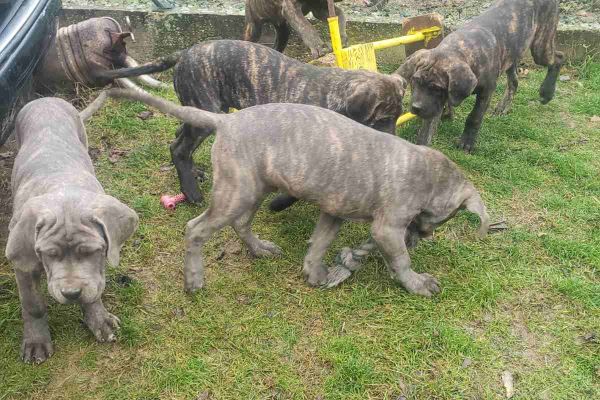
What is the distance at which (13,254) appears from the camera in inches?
137

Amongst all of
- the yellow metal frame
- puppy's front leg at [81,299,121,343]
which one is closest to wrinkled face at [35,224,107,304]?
puppy's front leg at [81,299,121,343]

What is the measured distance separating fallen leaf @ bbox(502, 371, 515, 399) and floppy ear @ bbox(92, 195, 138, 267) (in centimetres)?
277

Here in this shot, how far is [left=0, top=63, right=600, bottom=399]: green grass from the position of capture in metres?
4.01

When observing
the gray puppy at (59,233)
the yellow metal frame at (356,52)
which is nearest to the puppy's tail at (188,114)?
the gray puppy at (59,233)

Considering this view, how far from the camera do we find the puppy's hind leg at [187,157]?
5548 mm

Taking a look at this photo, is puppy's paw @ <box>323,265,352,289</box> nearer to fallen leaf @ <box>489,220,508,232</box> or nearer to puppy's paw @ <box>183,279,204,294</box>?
puppy's paw @ <box>183,279,204,294</box>

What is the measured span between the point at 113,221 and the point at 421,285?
8.30ft

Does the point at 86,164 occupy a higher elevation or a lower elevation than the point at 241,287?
higher

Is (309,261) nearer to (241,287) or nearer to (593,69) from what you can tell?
(241,287)

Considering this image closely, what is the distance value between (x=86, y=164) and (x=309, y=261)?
6.39 feet

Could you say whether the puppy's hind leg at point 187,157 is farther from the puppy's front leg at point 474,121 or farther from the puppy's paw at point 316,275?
the puppy's front leg at point 474,121

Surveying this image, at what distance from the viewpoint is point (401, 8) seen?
31.4 feet

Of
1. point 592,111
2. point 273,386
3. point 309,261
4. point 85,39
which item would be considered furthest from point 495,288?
point 85,39

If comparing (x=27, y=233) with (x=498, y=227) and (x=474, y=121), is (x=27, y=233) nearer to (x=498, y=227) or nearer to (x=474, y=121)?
(x=498, y=227)
